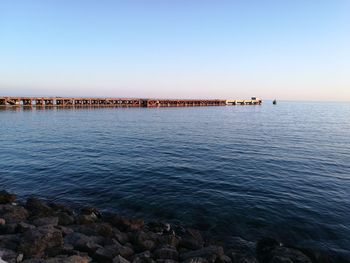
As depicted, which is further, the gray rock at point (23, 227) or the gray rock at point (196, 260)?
the gray rock at point (23, 227)

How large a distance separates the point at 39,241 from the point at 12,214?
330cm

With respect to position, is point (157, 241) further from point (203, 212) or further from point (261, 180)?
point (261, 180)

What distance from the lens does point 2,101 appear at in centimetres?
7206

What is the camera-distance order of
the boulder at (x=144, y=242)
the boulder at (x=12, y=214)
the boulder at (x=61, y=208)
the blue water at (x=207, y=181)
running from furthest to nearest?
the boulder at (x=61, y=208) → the blue water at (x=207, y=181) → the boulder at (x=12, y=214) → the boulder at (x=144, y=242)

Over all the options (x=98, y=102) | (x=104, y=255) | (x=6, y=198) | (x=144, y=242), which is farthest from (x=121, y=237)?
(x=98, y=102)

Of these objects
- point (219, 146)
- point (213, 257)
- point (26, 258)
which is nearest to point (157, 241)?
point (213, 257)

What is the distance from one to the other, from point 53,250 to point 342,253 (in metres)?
8.80

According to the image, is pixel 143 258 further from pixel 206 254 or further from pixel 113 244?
pixel 206 254

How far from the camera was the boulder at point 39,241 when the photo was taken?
6.88m

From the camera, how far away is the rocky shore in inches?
274

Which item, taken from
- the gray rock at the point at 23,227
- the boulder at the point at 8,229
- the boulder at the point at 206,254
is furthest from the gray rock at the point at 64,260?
the boulder at the point at 206,254

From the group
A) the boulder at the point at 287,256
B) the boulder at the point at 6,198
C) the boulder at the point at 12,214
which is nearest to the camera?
the boulder at the point at 287,256

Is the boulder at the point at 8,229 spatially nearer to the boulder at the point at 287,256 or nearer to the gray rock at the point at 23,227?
the gray rock at the point at 23,227

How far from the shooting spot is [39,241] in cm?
713
